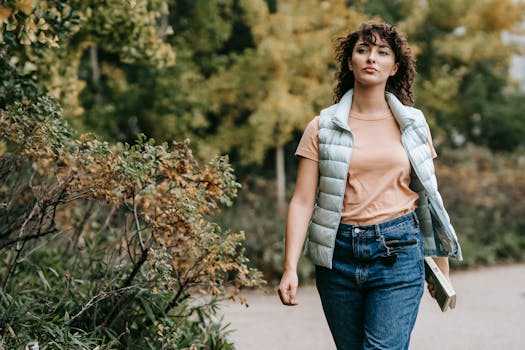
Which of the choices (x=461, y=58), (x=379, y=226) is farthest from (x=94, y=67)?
(x=379, y=226)

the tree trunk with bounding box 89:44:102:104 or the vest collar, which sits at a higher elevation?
the vest collar

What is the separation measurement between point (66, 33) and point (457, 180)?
8706mm

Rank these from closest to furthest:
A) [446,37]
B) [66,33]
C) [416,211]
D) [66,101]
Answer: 1. [416,211]
2. [66,33]
3. [66,101]
4. [446,37]

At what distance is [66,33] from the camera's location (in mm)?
5035

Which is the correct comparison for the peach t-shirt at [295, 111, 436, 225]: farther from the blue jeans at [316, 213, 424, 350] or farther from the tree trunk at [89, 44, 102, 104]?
the tree trunk at [89, 44, 102, 104]

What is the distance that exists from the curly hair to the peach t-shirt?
1.25 feet

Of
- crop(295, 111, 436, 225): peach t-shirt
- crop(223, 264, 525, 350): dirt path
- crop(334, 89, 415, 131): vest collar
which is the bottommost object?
crop(223, 264, 525, 350): dirt path

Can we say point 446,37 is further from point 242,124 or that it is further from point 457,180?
point 242,124

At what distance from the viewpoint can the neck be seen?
3334 millimetres

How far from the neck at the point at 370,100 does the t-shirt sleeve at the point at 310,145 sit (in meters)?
0.21

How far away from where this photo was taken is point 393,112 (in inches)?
131

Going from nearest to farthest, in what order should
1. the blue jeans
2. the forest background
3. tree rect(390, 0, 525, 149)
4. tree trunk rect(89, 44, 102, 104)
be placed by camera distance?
the blue jeans < the forest background < tree trunk rect(89, 44, 102, 104) < tree rect(390, 0, 525, 149)

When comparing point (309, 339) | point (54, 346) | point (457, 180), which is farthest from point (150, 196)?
point (457, 180)

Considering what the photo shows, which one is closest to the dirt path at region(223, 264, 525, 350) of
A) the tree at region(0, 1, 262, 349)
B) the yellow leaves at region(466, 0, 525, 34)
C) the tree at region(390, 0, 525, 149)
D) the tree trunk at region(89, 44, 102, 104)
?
the tree at region(0, 1, 262, 349)
